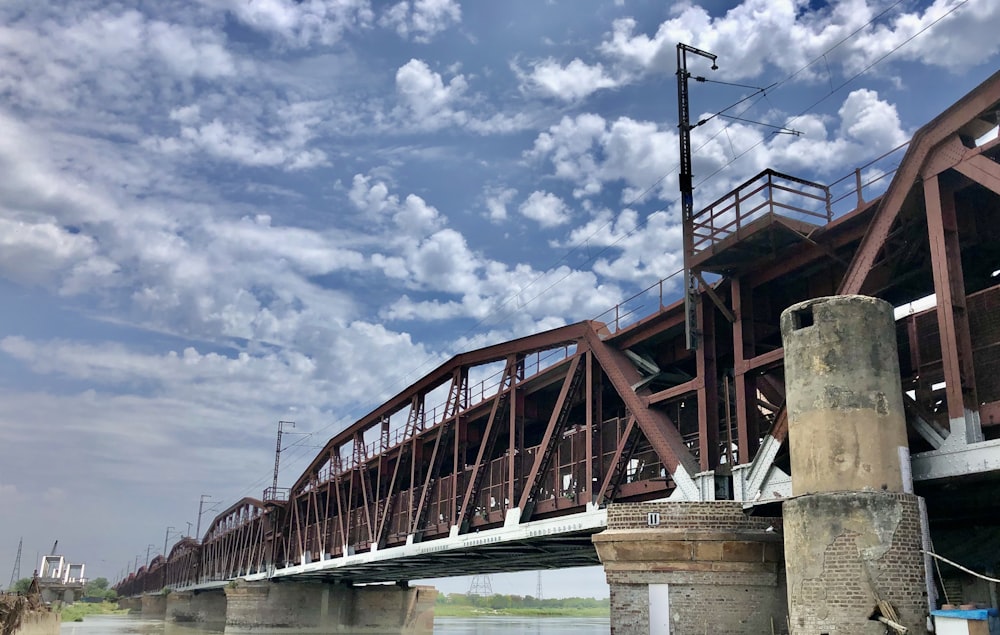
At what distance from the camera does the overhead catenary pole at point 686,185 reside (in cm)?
2272

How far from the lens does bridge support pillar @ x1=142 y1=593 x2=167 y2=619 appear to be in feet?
490

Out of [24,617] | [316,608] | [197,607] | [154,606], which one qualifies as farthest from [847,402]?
[154,606]

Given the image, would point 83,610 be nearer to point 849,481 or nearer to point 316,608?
point 316,608

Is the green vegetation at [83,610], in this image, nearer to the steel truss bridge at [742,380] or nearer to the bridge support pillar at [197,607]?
the bridge support pillar at [197,607]

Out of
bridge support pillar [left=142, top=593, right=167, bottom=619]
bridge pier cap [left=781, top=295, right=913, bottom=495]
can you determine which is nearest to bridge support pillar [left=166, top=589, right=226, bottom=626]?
bridge support pillar [left=142, top=593, right=167, bottom=619]

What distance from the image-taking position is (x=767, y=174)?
20312mm

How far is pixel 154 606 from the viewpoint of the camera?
6048 inches

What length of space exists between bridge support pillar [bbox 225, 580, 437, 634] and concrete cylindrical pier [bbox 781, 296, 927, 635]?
5426cm

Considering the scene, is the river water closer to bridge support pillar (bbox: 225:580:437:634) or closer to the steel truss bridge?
bridge support pillar (bbox: 225:580:437:634)

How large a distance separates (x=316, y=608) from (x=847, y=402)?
56.5 metres

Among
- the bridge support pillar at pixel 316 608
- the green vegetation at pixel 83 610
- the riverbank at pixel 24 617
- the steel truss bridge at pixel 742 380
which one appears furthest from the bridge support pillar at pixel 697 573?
the green vegetation at pixel 83 610

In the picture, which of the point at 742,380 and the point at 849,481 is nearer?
the point at 849,481

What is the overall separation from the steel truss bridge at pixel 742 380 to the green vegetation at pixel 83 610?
94149 mm

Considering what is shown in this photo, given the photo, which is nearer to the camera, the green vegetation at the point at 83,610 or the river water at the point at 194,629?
the river water at the point at 194,629
